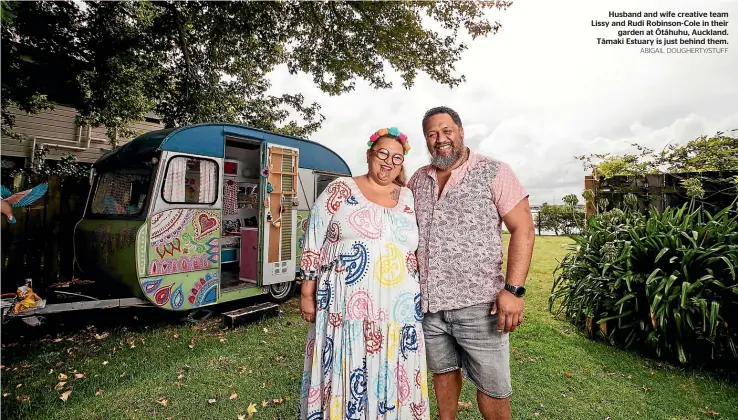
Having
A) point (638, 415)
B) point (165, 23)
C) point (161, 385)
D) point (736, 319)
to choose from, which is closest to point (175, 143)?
point (161, 385)

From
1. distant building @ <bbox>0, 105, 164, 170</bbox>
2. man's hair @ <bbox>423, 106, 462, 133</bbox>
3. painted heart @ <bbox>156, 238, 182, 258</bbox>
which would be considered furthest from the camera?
distant building @ <bbox>0, 105, 164, 170</bbox>

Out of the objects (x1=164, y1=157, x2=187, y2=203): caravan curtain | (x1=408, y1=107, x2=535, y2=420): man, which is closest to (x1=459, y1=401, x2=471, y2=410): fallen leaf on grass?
(x1=408, y1=107, x2=535, y2=420): man

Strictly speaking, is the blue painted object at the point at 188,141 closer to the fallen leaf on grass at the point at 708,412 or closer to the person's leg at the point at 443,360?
the person's leg at the point at 443,360

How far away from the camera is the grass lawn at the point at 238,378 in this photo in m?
2.99

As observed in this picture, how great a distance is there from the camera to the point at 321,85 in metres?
10.6

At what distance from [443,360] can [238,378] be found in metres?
2.21

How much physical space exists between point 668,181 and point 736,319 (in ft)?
7.37

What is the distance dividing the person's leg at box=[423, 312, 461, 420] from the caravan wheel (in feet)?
14.0

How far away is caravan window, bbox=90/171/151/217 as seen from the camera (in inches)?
185

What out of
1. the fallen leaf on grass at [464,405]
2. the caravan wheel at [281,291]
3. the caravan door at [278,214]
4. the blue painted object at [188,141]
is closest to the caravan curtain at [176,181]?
the blue painted object at [188,141]

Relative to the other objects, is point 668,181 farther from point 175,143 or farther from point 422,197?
point 175,143

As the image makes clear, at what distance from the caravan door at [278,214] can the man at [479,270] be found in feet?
12.5

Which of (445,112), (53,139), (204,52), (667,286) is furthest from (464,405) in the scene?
(53,139)

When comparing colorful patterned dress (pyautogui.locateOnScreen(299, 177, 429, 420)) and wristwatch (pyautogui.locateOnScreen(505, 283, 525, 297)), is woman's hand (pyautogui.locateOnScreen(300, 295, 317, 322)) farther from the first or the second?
wristwatch (pyautogui.locateOnScreen(505, 283, 525, 297))
